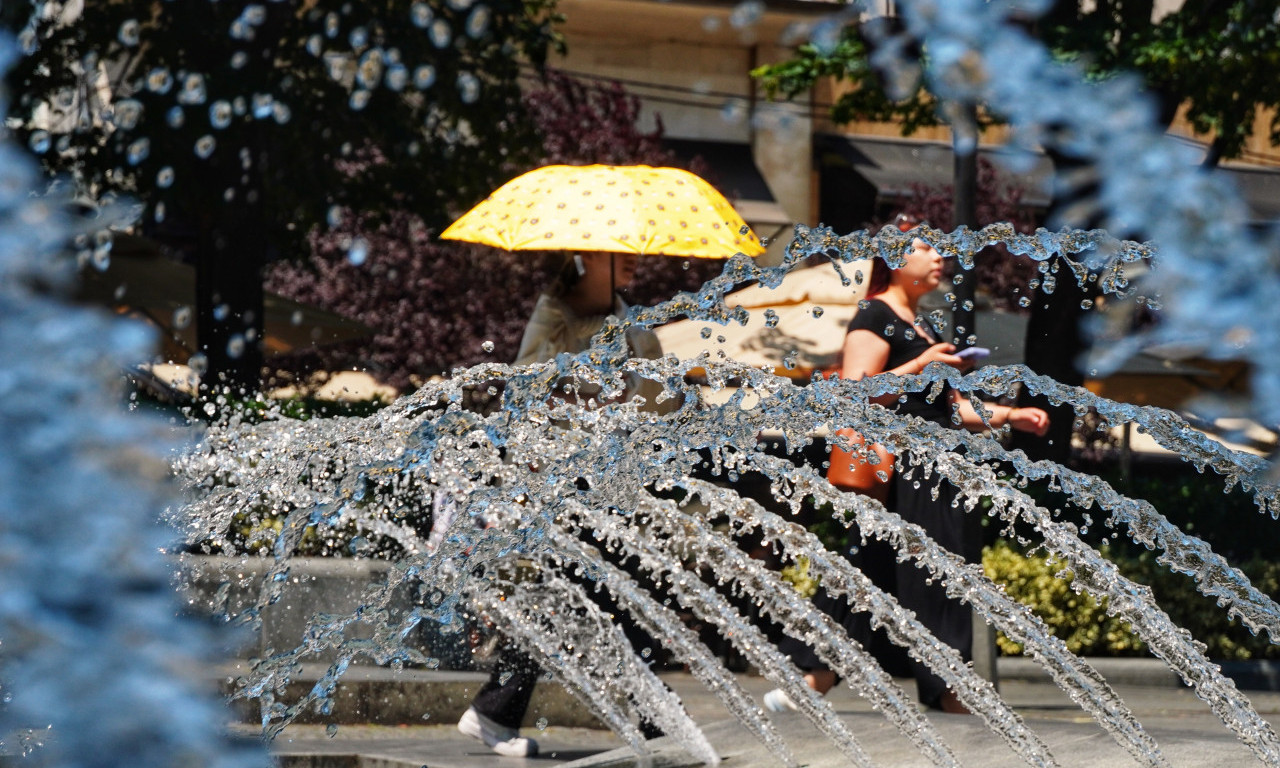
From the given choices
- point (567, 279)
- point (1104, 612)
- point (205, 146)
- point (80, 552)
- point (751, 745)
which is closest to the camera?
point (80, 552)

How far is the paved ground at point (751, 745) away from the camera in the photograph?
4.15 meters

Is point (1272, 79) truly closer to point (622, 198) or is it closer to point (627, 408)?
point (622, 198)

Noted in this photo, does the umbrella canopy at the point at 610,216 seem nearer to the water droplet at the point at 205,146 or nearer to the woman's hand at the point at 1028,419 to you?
the woman's hand at the point at 1028,419

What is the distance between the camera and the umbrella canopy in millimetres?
6430

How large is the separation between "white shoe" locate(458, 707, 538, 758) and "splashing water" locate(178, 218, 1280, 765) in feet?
0.75

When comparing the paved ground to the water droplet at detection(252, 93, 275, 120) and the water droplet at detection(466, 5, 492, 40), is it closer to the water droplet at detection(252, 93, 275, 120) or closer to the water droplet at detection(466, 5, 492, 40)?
the water droplet at detection(252, 93, 275, 120)

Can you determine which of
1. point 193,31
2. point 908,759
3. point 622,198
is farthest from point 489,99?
point 908,759

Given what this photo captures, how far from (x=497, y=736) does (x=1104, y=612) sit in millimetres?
3964

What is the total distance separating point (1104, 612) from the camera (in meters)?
8.27

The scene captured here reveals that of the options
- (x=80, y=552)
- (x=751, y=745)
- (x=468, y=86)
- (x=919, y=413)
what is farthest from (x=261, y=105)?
(x=80, y=552)

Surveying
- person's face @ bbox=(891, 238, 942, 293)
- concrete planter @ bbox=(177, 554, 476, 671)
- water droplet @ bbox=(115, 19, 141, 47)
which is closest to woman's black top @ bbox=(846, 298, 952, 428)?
person's face @ bbox=(891, 238, 942, 293)

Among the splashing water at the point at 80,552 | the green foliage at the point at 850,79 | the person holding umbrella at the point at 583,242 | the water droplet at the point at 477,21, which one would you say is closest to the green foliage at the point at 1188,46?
the green foliage at the point at 850,79

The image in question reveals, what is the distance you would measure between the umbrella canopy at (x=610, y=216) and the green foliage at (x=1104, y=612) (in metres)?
2.62

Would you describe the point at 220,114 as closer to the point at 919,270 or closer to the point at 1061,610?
the point at 1061,610
